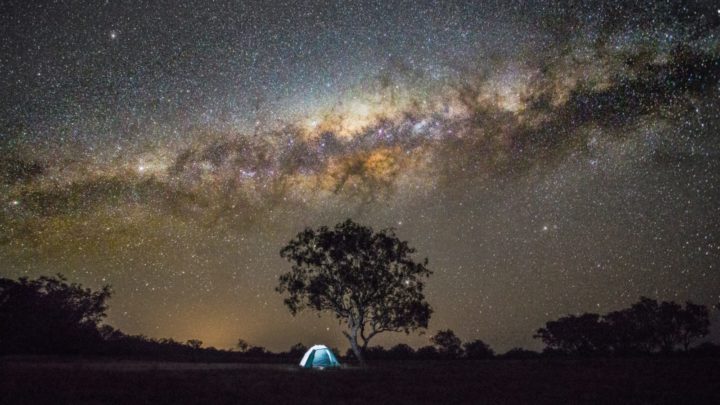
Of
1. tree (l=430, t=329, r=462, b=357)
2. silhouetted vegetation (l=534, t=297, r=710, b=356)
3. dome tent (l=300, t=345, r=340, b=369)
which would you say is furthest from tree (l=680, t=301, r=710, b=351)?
dome tent (l=300, t=345, r=340, b=369)

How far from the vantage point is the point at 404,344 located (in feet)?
321

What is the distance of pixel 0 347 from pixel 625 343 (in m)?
95.8

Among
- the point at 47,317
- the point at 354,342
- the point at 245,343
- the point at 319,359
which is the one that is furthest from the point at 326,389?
the point at 245,343

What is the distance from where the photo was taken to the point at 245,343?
9256 cm

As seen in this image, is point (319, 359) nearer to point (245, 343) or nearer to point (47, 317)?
point (47, 317)

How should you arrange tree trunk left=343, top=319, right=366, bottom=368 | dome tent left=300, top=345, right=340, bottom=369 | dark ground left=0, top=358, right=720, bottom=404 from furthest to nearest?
tree trunk left=343, top=319, right=366, bottom=368 < dome tent left=300, top=345, right=340, bottom=369 < dark ground left=0, top=358, right=720, bottom=404

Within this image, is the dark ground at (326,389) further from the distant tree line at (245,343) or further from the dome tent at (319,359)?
the distant tree line at (245,343)

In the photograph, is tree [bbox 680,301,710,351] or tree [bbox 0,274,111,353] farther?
tree [bbox 680,301,710,351]

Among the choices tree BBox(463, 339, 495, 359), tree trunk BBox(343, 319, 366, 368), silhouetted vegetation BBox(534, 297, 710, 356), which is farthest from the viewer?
tree BBox(463, 339, 495, 359)

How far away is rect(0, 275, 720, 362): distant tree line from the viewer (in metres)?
44.4

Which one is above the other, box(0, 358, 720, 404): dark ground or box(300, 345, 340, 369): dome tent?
box(300, 345, 340, 369): dome tent

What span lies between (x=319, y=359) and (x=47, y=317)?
33.3 meters

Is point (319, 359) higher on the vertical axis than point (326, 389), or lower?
higher

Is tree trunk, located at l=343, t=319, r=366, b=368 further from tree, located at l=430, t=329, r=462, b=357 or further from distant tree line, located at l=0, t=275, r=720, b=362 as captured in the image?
tree, located at l=430, t=329, r=462, b=357
